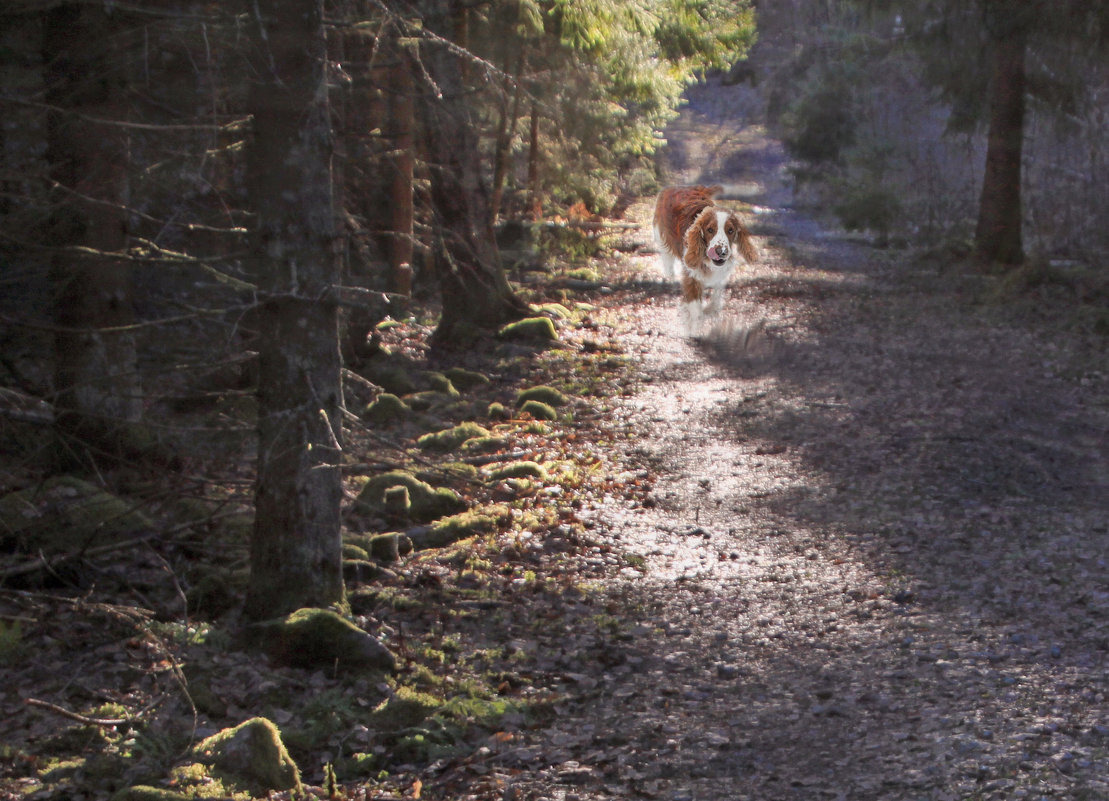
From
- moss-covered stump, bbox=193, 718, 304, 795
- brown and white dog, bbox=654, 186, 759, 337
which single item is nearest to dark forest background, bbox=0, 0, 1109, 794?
moss-covered stump, bbox=193, 718, 304, 795

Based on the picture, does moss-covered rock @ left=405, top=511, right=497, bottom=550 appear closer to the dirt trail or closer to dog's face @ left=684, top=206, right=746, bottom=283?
the dirt trail

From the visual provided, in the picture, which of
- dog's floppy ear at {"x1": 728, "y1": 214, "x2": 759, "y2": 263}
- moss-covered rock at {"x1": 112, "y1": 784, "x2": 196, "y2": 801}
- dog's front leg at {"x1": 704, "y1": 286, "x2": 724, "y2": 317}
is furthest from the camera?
dog's front leg at {"x1": 704, "y1": 286, "x2": 724, "y2": 317}

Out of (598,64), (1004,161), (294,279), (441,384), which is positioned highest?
(598,64)

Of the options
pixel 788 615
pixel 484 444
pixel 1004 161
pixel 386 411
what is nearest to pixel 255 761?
pixel 788 615

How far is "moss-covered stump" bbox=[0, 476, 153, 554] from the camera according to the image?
6.64 meters

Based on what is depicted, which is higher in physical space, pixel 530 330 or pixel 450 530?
pixel 530 330

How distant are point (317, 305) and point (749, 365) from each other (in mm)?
9994

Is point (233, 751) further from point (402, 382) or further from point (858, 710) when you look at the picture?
point (402, 382)

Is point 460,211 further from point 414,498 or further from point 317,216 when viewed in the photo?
point 317,216

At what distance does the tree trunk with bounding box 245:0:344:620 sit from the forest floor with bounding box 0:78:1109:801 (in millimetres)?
1089

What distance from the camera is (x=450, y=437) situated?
36.5ft

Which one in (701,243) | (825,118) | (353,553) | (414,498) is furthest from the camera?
(825,118)

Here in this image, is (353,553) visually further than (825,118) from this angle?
No

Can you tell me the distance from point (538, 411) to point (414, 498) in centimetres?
367
